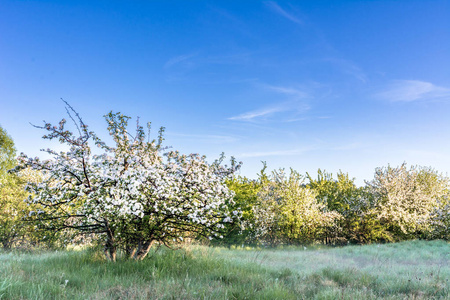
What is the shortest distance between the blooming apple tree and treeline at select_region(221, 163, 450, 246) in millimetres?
13116

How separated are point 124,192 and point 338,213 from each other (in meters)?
19.9

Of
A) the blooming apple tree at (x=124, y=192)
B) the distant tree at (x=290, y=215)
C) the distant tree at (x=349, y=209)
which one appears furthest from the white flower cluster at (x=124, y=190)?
the distant tree at (x=349, y=209)

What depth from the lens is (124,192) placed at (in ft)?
22.6

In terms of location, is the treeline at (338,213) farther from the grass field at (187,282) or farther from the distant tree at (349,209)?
the grass field at (187,282)

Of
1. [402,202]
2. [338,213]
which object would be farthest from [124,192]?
[402,202]

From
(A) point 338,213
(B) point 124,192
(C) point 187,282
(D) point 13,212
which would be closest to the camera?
(C) point 187,282

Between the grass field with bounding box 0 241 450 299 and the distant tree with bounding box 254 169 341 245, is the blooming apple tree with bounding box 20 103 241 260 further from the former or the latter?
the distant tree with bounding box 254 169 341 245

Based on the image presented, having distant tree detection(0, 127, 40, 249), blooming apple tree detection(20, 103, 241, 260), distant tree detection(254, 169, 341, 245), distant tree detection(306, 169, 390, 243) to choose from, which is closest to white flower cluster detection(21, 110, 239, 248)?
blooming apple tree detection(20, 103, 241, 260)

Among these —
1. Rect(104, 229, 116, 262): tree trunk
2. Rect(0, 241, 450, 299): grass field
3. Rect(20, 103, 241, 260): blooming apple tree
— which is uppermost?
Rect(20, 103, 241, 260): blooming apple tree

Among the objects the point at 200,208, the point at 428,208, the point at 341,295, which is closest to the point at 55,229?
the point at 200,208

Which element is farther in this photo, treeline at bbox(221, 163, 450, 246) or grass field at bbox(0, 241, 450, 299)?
treeline at bbox(221, 163, 450, 246)

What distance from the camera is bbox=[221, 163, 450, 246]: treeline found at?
21.1 meters

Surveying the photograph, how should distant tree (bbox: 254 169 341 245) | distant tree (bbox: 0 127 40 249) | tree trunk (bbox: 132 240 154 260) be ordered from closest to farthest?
tree trunk (bbox: 132 240 154 260)
distant tree (bbox: 0 127 40 249)
distant tree (bbox: 254 169 341 245)

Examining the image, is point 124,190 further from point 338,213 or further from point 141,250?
point 338,213
